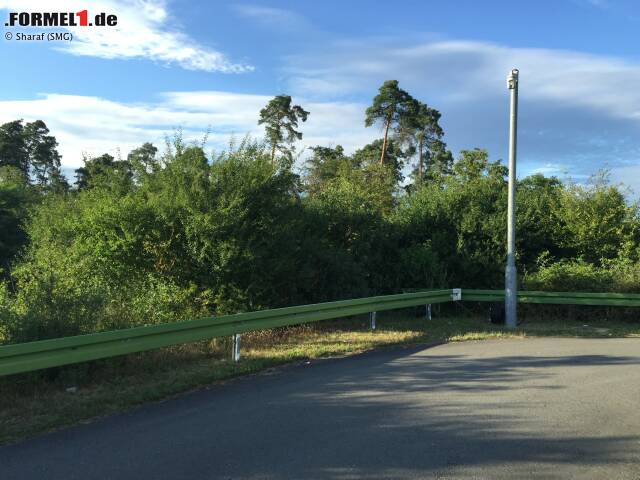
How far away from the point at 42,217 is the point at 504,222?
15015mm

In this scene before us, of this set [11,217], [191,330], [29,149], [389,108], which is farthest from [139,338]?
[29,149]

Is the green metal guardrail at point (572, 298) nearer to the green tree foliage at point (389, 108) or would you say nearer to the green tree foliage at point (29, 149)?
the green tree foliage at point (389, 108)

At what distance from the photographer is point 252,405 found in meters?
6.57

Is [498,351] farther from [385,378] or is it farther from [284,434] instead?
[284,434]

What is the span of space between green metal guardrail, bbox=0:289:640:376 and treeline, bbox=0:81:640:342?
1256 mm

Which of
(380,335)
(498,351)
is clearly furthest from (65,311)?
(498,351)

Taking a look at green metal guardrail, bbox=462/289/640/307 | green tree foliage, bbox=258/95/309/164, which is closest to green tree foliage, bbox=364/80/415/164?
green tree foliage, bbox=258/95/309/164

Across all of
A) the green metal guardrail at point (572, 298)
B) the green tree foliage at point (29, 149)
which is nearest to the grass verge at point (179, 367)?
the green metal guardrail at point (572, 298)

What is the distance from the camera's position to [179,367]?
8578mm

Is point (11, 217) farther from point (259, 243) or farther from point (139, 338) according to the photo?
point (139, 338)

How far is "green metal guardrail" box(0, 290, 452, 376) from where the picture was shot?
6301mm

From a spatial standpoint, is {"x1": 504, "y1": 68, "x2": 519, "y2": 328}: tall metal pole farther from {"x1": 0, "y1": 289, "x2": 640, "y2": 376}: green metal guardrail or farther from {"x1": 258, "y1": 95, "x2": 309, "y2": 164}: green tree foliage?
{"x1": 258, "y1": 95, "x2": 309, "y2": 164}: green tree foliage

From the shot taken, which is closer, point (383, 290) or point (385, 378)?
point (385, 378)

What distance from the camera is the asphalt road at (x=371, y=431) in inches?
181
